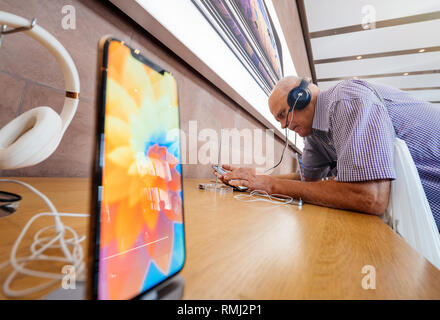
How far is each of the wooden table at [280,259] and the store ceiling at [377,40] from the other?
309 centimetres

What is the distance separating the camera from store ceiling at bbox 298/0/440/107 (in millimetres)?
2406

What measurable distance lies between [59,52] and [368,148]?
65 cm

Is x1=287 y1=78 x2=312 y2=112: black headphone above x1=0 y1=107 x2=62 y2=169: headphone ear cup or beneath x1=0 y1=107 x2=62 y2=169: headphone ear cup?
above

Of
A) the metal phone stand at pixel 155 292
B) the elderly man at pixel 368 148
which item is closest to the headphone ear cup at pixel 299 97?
the elderly man at pixel 368 148

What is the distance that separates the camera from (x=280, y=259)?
18cm

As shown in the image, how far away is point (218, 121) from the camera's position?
114 centimetres

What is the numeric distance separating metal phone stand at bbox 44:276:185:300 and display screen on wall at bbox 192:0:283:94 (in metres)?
0.91

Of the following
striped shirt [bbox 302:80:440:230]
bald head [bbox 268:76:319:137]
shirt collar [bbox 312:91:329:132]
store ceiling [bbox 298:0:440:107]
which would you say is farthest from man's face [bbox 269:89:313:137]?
store ceiling [bbox 298:0:440:107]

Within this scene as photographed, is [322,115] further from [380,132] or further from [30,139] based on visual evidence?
[30,139]

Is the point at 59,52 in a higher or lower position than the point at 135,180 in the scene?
higher

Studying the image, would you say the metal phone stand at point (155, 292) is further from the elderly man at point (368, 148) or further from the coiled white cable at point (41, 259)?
the elderly man at point (368, 148)

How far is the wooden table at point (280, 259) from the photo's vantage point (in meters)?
0.14

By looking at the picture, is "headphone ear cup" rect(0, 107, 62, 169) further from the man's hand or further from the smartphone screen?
the man's hand
